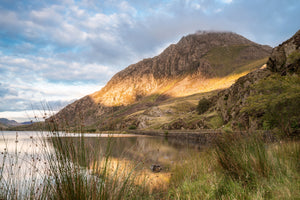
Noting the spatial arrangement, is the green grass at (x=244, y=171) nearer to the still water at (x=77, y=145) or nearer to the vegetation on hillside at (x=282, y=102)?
the still water at (x=77, y=145)

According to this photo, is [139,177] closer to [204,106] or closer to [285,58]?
[285,58]

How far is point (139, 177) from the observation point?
166 inches

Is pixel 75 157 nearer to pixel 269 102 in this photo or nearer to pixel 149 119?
pixel 269 102

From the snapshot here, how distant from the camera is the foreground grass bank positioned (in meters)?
2.54

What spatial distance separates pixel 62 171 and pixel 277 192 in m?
3.25

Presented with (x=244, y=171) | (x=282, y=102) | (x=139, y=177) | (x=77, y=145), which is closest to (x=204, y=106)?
(x=282, y=102)

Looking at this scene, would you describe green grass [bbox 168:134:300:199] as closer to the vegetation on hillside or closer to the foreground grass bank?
the foreground grass bank

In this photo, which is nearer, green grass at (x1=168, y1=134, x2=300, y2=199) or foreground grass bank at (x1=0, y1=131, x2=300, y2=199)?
foreground grass bank at (x1=0, y1=131, x2=300, y2=199)

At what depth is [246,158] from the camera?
433 centimetres

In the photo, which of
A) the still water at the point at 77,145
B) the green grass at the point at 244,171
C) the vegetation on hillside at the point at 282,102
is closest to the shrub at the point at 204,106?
the vegetation on hillside at the point at 282,102

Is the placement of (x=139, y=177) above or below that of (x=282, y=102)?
below

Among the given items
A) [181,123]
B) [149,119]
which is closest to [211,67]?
[149,119]

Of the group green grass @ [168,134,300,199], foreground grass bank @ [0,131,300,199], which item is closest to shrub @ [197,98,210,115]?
foreground grass bank @ [0,131,300,199]

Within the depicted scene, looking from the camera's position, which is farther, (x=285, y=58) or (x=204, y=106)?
(x=204, y=106)
